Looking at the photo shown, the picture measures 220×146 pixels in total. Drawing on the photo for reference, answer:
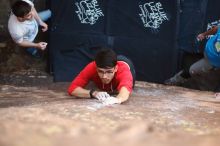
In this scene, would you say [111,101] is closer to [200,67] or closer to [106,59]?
[106,59]

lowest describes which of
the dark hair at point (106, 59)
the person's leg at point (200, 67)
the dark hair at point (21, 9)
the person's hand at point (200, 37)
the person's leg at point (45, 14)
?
the person's leg at point (200, 67)

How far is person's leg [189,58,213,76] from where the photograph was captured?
20.1 feet

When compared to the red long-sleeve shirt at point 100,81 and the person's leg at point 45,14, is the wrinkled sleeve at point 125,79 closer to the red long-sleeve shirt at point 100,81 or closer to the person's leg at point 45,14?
the red long-sleeve shirt at point 100,81

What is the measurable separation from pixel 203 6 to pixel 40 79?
2.83 meters

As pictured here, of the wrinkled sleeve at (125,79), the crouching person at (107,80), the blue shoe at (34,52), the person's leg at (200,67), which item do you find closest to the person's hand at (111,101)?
the crouching person at (107,80)

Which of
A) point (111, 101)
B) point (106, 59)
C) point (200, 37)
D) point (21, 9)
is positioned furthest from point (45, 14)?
point (111, 101)

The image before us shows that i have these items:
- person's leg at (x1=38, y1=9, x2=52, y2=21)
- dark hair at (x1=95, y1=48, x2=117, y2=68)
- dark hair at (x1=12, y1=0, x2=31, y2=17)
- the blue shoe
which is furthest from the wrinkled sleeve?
the blue shoe

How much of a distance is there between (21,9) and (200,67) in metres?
2.63

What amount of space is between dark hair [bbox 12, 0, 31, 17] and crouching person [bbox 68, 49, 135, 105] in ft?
4.71

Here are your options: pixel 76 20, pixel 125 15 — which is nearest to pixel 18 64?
pixel 76 20

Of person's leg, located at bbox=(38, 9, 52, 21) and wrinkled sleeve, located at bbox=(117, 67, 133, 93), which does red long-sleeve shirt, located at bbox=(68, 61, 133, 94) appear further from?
person's leg, located at bbox=(38, 9, 52, 21)

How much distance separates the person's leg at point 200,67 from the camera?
6.12 m

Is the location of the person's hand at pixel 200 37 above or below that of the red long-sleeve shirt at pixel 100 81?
above

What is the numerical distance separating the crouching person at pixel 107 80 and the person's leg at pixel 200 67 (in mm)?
1935
